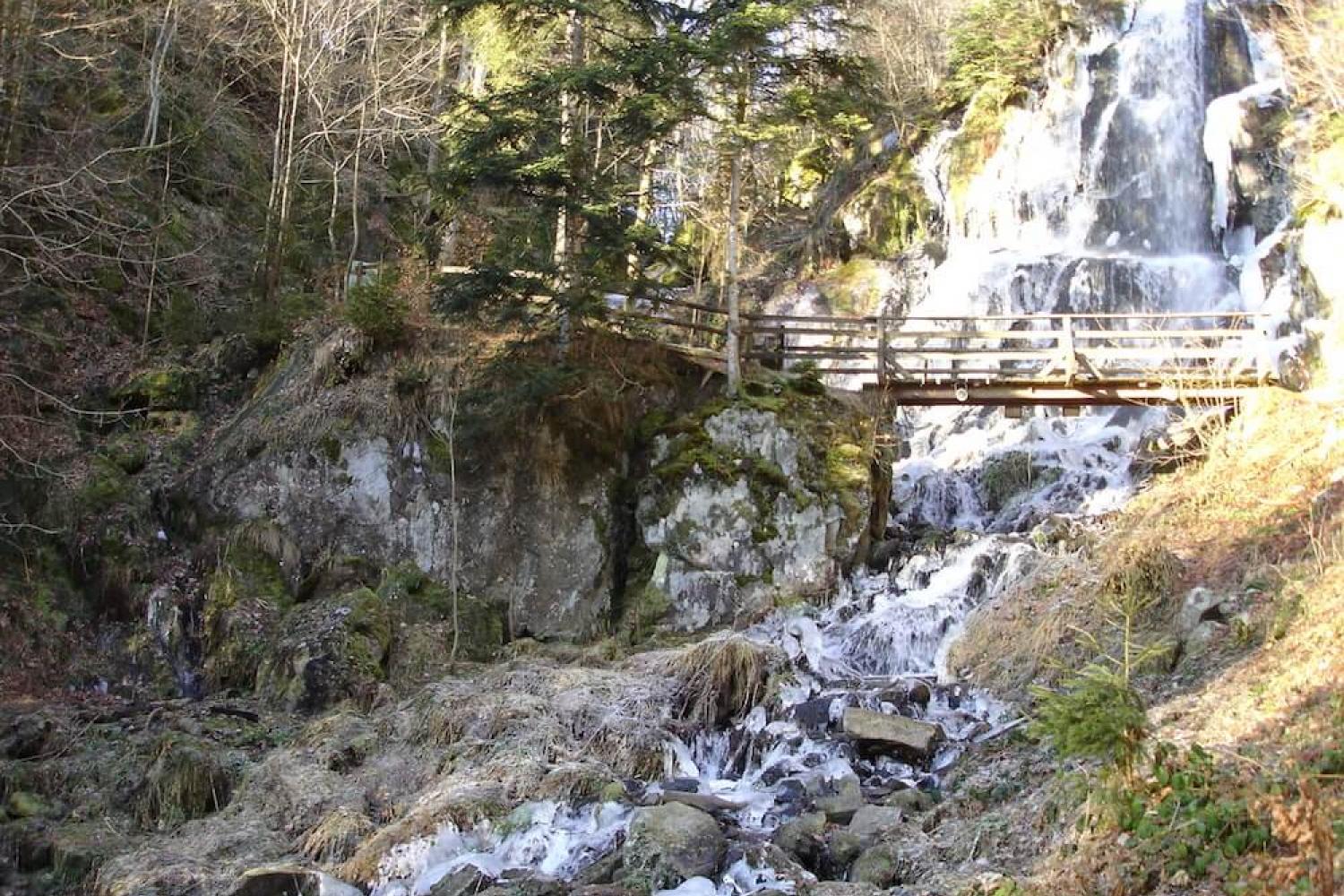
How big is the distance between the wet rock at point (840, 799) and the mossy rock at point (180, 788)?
5408 millimetres

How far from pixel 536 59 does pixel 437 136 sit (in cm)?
589

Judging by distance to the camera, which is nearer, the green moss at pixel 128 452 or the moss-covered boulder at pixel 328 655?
the moss-covered boulder at pixel 328 655

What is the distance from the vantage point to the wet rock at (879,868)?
802 centimetres

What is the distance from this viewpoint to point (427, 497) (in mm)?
15156

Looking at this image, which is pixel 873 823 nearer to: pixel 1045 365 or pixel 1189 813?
pixel 1189 813

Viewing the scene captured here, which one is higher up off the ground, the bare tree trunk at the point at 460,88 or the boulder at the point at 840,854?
the bare tree trunk at the point at 460,88

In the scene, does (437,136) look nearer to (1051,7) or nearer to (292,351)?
(292,351)

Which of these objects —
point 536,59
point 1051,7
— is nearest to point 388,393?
point 536,59

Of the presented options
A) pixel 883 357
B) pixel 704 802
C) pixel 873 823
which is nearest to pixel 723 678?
pixel 704 802

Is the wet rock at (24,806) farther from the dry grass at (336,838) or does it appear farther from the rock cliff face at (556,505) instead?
the rock cliff face at (556,505)

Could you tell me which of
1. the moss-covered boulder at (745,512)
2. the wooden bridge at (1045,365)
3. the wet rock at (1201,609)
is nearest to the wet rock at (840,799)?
the wet rock at (1201,609)

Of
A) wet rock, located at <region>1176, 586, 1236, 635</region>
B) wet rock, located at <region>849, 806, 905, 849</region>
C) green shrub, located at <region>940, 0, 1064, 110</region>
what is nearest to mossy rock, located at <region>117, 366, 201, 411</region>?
wet rock, located at <region>849, 806, 905, 849</region>

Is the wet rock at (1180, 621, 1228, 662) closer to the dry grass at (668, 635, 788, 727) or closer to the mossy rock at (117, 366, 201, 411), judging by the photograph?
the dry grass at (668, 635, 788, 727)

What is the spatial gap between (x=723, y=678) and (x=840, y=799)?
251 cm
